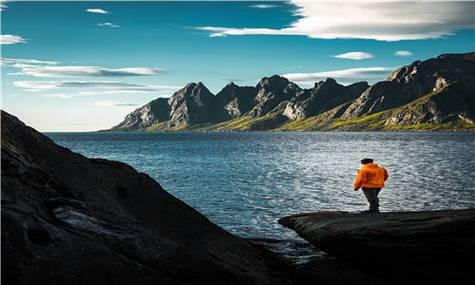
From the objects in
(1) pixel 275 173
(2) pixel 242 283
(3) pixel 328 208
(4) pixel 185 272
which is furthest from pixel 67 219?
(1) pixel 275 173

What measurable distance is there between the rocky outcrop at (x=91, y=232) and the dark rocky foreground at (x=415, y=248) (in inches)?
145

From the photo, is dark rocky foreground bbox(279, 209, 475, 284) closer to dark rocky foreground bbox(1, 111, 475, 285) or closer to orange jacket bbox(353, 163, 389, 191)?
dark rocky foreground bbox(1, 111, 475, 285)

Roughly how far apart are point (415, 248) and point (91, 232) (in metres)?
11.7

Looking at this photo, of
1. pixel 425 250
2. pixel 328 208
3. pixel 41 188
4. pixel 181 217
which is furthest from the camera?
pixel 328 208

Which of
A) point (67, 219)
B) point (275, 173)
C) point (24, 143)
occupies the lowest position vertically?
point (275, 173)

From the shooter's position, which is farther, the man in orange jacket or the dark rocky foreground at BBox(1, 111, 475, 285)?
the man in orange jacket

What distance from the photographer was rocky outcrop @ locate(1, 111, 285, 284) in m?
11.2

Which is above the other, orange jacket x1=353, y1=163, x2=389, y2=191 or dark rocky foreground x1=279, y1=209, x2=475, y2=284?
orange jacket x1=353, y1=163, x2=389, y2=191

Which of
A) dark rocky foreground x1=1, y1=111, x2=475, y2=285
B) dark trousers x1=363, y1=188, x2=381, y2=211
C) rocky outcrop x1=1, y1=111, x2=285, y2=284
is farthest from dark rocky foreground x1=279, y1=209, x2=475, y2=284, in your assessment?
dark trousers x1=363, y1=188, x2=381, y2=211

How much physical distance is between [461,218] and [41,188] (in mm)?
14632

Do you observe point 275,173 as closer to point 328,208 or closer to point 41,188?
point 328,208

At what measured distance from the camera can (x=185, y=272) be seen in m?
13.1

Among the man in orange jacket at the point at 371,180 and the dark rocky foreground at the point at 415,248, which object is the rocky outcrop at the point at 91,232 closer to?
the dark rocky foreground at the point at 415,248

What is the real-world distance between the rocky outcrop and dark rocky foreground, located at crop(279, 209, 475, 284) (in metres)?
3.69
